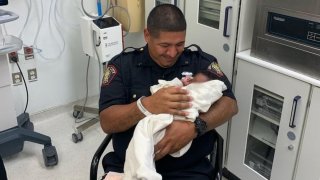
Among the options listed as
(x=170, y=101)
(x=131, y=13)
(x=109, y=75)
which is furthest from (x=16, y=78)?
(x=170, y=101)

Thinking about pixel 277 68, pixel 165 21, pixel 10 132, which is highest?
pixel 165 21

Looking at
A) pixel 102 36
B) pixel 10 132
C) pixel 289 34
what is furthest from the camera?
pixel 102 36

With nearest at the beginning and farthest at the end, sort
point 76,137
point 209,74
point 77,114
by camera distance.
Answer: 1. point 209,74
2. point 76,137
3. point 77,114

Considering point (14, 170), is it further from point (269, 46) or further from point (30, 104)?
point (269, 46)

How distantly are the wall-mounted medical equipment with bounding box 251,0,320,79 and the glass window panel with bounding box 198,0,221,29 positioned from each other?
1.06 feet

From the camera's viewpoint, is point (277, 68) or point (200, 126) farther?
point (277, 68)

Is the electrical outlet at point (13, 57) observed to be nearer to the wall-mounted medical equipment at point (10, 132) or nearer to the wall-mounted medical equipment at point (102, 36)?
the wall-mounted medical equipment at point (10, 132)

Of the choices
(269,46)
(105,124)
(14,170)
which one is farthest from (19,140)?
(269,46)

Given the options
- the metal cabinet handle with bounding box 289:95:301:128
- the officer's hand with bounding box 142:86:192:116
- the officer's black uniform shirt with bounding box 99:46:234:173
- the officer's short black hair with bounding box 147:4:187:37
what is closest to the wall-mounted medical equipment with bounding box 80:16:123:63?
the officer's black uniform shirt with bounding box 99:46:234:173

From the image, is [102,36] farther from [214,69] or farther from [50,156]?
[214,69]

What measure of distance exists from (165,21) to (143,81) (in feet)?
1.02

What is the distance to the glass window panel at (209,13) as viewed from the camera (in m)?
2.13

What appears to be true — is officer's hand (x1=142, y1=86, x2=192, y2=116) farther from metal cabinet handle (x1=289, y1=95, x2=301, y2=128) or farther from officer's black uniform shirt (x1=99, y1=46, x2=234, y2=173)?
metal cabinet handle (x1=289, y1=95, x2=301, y2=128)

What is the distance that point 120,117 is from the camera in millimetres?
1510
